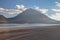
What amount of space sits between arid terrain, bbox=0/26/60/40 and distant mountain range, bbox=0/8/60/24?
0.09m

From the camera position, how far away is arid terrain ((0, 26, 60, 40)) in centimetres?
203

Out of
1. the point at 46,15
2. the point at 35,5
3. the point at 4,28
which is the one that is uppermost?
the point at 35,5

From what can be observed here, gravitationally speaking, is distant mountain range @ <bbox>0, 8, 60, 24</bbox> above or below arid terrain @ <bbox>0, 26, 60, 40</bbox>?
above

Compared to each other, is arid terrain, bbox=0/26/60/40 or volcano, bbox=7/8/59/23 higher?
volcano, bbox=7/8/59/23

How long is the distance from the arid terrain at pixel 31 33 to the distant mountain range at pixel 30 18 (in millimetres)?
95

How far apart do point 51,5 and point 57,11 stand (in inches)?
4.4

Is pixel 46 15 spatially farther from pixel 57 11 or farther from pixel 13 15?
pixel 13 15

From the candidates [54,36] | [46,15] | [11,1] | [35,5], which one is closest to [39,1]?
[35,5]

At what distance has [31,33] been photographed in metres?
2.10

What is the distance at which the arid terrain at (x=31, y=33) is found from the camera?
203 cm

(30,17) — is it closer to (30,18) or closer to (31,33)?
(30,18)

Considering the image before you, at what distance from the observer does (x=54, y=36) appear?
6.97 feet

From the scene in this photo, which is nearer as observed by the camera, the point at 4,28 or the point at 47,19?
the point at 4,28

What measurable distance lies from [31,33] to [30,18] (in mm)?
196
